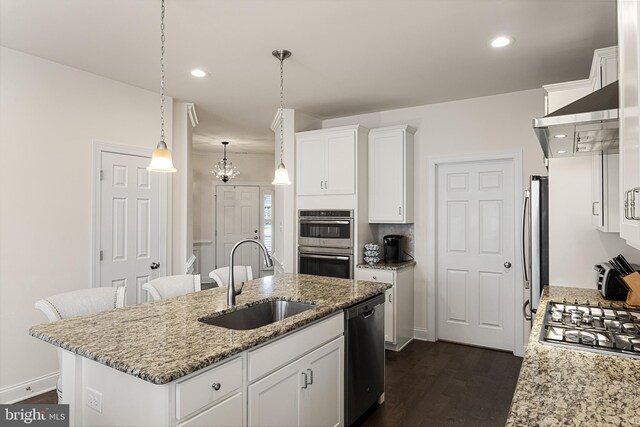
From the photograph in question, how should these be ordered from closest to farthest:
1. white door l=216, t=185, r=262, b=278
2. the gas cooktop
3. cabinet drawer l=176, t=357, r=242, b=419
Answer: cabinet drawer l=176, t=357, r=242, b=419
the gas cooktop
white door l=216, t=185, r=262, b=278

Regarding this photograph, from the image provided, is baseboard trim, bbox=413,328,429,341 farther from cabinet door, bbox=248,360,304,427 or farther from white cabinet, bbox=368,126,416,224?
cabinet door, bbox=248,360,304,427

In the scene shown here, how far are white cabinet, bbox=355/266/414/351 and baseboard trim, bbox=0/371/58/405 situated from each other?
3001mm

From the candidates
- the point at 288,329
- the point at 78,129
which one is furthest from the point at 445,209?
the point at 78,129

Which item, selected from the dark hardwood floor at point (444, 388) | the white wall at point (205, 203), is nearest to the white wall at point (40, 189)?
the dark hardwood floor at point (444, 388)

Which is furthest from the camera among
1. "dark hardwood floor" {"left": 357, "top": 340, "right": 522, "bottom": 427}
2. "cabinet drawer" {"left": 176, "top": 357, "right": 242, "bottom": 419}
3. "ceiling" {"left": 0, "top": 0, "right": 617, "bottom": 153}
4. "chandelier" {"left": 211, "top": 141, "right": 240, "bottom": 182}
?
"chandelier" {"left": 211, "top": 141, "right": 240, "bottom": 182}

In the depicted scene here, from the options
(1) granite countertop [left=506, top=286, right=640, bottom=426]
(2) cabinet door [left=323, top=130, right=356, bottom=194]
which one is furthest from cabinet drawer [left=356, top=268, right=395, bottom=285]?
(1) granite countertop [left=506, top=286, right=640, bottom=426]

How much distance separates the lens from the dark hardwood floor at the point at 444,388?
2787 mm

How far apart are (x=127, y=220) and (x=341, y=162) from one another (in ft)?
7.76

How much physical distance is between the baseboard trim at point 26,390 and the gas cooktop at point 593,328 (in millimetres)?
3747

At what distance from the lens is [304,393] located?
81.2 inches

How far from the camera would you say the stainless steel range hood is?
1.61m

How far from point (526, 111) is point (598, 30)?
4.47 feet

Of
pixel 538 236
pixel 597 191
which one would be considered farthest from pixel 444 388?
pixel 597 191

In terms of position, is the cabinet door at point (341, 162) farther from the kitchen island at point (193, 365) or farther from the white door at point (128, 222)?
the kitchen island at point (193, 365)
